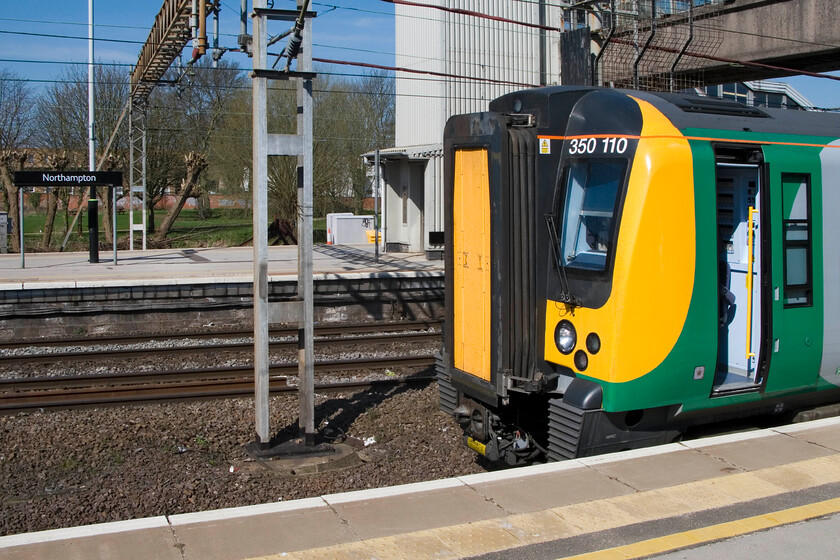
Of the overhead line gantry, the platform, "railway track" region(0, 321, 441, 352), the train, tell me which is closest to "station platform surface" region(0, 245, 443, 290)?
the platform

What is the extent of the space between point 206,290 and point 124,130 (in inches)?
846

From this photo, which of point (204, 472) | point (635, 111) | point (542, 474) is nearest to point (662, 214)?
point (635, 111)

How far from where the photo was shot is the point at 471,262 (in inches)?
259

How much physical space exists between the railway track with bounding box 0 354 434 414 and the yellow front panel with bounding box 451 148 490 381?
3606mm

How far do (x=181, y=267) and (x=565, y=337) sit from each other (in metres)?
14.6

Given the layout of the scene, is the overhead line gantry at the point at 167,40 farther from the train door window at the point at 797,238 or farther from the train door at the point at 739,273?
the train door window at the point at 797,238

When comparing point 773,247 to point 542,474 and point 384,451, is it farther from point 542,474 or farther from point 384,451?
point 384,451

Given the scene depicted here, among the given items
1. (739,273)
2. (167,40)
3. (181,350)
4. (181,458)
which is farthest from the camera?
(167,40)

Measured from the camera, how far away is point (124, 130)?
1351 inches

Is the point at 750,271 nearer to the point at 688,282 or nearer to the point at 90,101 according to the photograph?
the point at 688,282

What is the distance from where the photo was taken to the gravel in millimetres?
6383

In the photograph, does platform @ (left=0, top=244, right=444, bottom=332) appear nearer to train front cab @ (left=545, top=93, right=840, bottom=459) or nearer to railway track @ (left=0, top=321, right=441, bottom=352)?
railway track @ (left=0, top=321, right=441, bottom=352)

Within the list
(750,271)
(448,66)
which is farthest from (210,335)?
(448,66)

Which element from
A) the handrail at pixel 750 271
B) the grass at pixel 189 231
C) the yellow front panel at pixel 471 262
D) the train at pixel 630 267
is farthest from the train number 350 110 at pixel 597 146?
the grass at pixel 189 231
